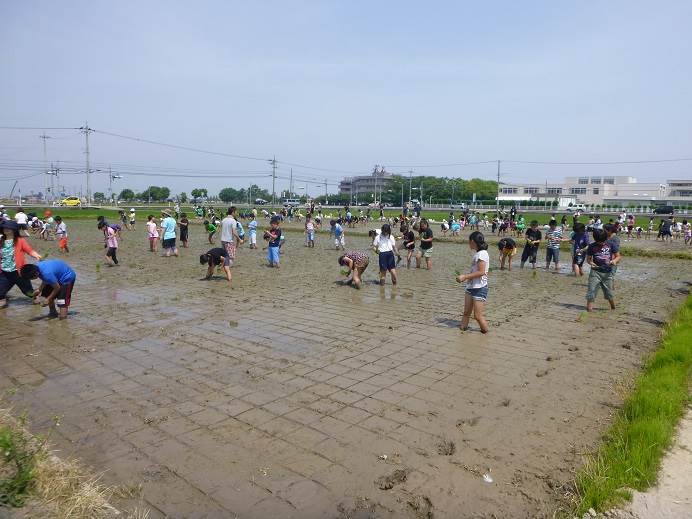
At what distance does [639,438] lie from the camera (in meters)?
3.87

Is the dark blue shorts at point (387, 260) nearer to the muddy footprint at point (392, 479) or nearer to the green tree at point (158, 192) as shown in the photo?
the muddy footprint at point (392, 479)

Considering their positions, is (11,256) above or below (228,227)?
below

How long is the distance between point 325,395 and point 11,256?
22.6ft

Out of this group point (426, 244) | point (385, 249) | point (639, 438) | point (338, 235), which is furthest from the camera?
point (338, 235)

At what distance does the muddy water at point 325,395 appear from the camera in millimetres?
3410

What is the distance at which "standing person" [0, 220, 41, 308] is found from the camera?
8406mm

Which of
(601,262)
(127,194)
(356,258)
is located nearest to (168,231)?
(356,258)

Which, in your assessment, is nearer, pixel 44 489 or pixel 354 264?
pixel 44 489

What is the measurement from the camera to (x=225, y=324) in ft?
25.9

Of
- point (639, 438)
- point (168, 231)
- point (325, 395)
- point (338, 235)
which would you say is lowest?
point (325, 395)

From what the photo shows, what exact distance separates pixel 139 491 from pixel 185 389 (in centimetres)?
185

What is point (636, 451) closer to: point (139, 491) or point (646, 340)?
point (139, 491)

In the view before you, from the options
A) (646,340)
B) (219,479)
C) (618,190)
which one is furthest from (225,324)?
(618,190)

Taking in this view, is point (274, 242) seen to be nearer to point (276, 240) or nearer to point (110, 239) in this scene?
point (276, 240)
